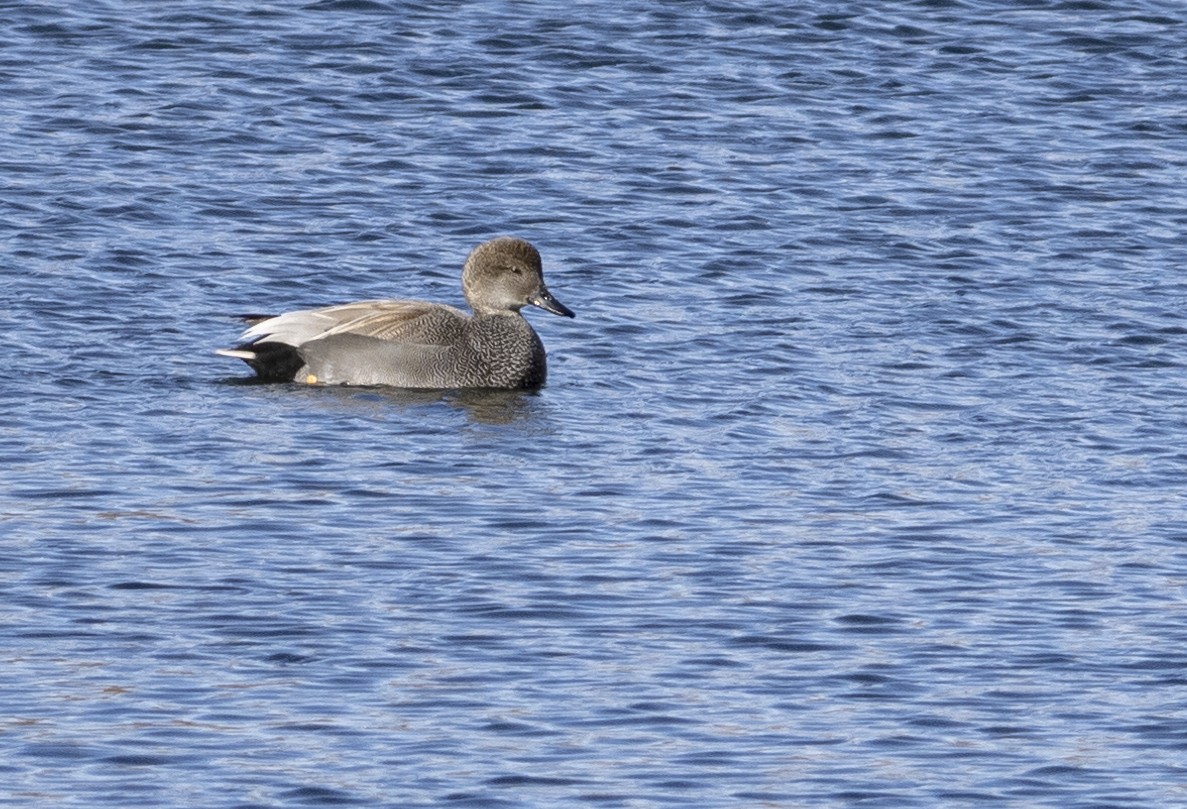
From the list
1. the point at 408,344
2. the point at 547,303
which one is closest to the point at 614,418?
the point at 408,344

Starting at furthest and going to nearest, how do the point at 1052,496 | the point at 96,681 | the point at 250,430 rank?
the point at 250,430, the point at 1052,496, the point at 96,681

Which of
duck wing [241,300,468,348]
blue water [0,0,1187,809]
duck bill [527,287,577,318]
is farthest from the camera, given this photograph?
duck bill [527,287,577,318]

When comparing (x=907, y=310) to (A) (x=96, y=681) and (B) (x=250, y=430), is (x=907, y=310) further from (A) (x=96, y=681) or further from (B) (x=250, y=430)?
(A) (x=96, y=681)

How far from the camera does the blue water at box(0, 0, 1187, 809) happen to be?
369 inches

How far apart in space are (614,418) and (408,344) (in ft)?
5.90

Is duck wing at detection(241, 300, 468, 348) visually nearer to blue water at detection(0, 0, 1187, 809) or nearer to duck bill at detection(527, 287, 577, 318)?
blue water at detection(0, 0, 1187, 809)

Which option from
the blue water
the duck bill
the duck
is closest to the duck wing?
the duck

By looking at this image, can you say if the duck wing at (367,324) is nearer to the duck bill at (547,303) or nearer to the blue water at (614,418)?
the blue water at (614,418)

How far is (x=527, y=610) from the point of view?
35.3 ft

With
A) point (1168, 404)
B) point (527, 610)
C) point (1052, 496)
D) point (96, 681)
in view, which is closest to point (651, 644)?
point (527, 610)

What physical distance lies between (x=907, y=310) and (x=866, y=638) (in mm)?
6655

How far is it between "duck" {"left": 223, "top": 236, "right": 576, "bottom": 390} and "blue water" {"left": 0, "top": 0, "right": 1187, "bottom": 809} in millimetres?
175

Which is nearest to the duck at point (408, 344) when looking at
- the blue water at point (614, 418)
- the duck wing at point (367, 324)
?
the duck wing at point (367, 324)

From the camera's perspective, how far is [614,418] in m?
14.5
